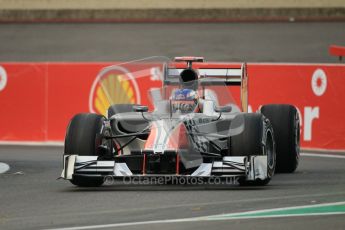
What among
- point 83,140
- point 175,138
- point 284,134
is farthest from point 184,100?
point 284,134

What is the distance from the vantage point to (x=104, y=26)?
38688mm

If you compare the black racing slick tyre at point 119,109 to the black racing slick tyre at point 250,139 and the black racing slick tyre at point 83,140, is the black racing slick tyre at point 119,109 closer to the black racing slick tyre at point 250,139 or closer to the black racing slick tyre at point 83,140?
the black racing slick tyre at point 83,140

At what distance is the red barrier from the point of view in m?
21.9

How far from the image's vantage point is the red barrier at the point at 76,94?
864 inches

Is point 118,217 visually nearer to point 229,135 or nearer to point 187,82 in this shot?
point 229,135

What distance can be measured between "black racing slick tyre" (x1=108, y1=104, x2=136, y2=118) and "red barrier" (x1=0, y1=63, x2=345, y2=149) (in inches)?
165

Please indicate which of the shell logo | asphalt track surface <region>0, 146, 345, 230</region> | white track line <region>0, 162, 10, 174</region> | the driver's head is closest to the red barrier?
the shell logo

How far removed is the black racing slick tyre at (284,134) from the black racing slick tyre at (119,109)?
1968 millimetres

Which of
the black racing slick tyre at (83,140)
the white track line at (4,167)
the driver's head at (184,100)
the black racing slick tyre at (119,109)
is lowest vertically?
the white track line at (4,167)

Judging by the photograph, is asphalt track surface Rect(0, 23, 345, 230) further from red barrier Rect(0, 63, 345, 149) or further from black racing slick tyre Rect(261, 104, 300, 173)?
red barrier Rect(0, 63, 345, 149)

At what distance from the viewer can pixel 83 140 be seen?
15.6m

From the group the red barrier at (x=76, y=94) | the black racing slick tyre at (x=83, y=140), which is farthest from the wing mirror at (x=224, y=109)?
the red barrier at (x=76, y=94)

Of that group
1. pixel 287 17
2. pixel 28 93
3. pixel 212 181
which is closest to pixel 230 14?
pixel 287 17

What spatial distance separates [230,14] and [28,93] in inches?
598
